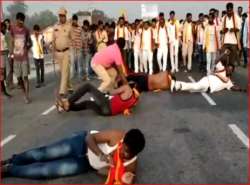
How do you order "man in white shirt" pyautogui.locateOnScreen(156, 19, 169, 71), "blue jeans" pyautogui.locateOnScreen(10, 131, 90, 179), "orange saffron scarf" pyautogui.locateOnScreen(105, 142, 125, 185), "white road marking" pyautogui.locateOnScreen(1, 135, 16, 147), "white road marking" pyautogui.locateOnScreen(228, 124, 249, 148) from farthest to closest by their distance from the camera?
"man in white shirt" pyautogui.locateOnScreen(156, 19, 169, 71) < "white road marking" pyautogui.locateOnScreen(1, 135, 16, 147) < "white road marking" pyautogui.locateOnScreen(228, 124, 249, 148) < "blue jeans" pyautogui.locateOnScreen(10, 131, 90, 179) < "orange saffron scarf" pyautogui.locateOnScreen(105, 142, 125, 185)

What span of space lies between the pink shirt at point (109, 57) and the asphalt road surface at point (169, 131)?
116cm

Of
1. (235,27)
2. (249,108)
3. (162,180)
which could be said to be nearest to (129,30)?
(235,27)

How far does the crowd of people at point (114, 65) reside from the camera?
725cm

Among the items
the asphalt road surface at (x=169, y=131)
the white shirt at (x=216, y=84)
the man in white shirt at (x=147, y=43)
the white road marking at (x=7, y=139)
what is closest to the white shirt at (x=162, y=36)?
the man in white shirt at (x=147, y=43)

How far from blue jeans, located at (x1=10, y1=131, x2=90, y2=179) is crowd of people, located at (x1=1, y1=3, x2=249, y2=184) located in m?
0.01

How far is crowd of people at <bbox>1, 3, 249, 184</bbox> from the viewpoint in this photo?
23.8 ft

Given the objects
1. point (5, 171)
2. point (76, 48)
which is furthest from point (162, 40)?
point (5, 171)

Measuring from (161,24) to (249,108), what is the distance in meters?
9.03

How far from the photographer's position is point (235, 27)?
18.7 m

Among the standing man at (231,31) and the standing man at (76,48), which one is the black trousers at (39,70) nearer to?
the standing man at (76,48)

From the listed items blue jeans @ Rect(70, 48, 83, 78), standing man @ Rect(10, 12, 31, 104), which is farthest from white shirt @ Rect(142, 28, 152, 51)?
standing man @ Rect(10, 12, 31, 104)

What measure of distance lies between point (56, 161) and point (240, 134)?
3.88m

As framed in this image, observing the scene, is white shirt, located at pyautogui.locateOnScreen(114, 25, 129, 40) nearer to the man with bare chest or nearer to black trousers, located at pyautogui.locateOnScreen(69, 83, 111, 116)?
the man with bare chest

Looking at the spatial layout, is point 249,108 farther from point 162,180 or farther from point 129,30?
point 129,30
